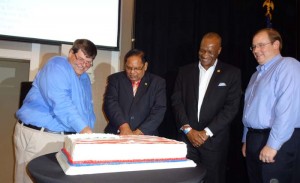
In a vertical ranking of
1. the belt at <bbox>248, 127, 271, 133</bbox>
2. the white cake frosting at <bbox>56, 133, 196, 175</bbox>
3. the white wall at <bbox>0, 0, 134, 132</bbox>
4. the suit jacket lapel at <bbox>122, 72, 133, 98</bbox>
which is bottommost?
the belt at <bbox>248, 127, 271, 133</bbox>

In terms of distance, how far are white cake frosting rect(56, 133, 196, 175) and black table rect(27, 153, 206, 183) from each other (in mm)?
25

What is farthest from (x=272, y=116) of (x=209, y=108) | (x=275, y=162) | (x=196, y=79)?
(x=196, y=79)

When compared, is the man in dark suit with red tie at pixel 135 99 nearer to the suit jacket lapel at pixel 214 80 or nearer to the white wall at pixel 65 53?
the suit jacket lapel at pixel 214 80

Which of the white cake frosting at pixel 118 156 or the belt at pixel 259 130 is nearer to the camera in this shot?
the white cake frosting at pixel 118 156

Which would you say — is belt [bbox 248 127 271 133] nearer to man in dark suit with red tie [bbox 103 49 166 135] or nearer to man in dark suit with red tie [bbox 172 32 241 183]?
man in dark suit with red tie [bbox 172 32 241 183]

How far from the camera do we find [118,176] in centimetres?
88

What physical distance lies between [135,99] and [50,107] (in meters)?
0.69

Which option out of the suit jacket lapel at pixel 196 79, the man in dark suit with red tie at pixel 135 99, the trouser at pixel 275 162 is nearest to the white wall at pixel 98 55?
the man in dark suit with red tie at pixel 135 99

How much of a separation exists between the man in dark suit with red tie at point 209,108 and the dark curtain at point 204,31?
0.69 m

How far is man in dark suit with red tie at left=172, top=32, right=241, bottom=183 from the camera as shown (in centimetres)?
218

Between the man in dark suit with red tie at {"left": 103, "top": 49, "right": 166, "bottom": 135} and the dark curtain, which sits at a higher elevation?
the dark curtain

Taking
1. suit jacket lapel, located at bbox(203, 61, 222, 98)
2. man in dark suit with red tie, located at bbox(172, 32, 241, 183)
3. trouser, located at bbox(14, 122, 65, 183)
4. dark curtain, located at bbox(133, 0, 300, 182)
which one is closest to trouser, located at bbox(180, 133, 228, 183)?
man in dark suit with red tie, located at bbox(172, 32, 241, 183)

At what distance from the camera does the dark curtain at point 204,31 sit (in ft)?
9.78

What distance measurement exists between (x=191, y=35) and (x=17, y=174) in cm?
221
